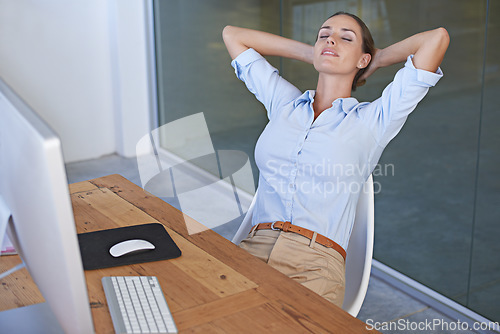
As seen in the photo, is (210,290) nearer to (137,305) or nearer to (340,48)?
(137,305)

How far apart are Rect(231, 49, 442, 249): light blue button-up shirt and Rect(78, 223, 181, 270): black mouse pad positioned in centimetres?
42

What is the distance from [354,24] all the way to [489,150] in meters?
0.81

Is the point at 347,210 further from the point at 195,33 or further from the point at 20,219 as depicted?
the point at 195,33

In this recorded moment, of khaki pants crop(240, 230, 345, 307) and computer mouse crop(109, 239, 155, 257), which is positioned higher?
computer mouse crop(109, 239, 155, 257)

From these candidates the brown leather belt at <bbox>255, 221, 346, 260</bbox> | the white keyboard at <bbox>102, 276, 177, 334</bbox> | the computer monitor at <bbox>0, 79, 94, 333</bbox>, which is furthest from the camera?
the brown leather belt at <bbox>255, 221, 346, 260</bbox>

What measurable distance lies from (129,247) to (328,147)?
0.69m

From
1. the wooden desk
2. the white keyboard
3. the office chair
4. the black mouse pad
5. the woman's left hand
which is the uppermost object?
the woman's left hand

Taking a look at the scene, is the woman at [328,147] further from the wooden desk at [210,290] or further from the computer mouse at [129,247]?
the computer mouse at [129,247]

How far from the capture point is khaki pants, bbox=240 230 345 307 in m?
1.62

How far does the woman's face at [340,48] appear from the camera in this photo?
1.87m

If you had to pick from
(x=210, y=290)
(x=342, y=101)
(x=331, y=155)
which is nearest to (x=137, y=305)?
(x=210, y=290)

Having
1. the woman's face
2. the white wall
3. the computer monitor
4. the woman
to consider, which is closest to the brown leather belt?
the woman

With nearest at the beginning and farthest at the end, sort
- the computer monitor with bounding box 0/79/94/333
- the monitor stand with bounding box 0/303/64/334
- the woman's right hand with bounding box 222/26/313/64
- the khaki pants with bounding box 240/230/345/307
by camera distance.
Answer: the computer monitor with bounding box 0/79/94/333
the monitor stand with bounding box 0/303/64/334
the khaki pants with bounding box 240/230/345/307
the woman's right hand with bounding box 222/26/313/64

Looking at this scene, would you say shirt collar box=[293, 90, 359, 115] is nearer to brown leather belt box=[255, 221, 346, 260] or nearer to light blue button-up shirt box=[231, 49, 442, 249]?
light blue button-up shirt box=[231, 49, 442, 249]
